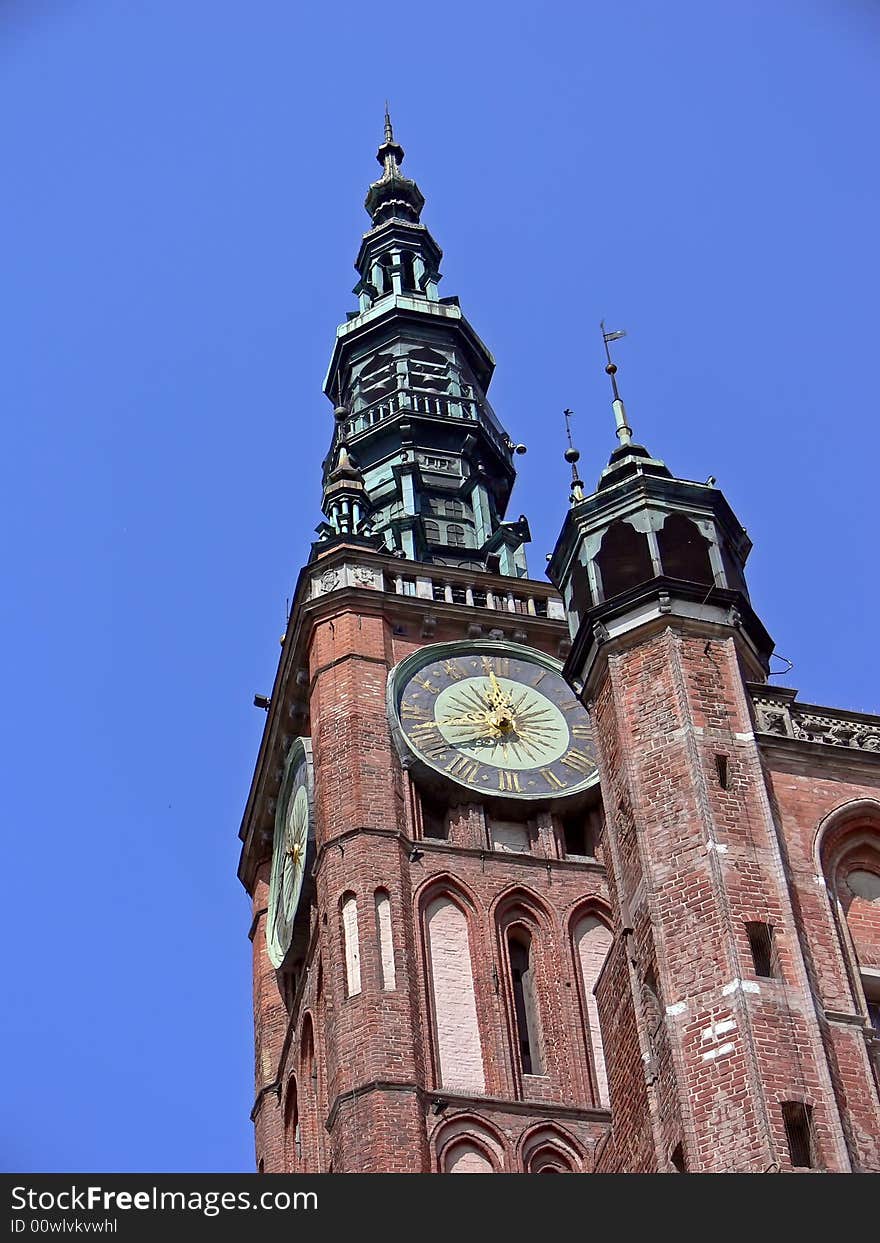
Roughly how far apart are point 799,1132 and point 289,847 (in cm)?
2196

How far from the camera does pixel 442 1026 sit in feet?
129

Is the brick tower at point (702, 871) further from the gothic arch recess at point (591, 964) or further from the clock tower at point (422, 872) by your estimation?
the gothic arch recess at point (591, 964)

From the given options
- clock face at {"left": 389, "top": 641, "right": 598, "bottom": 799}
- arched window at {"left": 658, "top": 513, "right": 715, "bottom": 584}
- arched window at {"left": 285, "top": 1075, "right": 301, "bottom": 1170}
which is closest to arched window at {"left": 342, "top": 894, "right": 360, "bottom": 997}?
clock face at {"left": 389, "top": 641, "right": 598, "bottom": 799}

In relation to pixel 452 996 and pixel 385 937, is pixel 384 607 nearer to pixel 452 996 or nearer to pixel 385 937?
pixel 385 937

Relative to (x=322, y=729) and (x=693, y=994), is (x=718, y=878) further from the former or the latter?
(x=322, y=729)

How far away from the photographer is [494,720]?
143 ft

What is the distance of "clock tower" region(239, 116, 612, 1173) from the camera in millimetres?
38344

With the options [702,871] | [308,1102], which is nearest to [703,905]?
[702,871]

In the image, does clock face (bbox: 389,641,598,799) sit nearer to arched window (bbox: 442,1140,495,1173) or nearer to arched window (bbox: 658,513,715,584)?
arched window (bbox: 442,1140,495,1173)

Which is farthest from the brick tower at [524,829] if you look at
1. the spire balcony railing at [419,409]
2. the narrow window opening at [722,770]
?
the spire balcony railing at [419,409]

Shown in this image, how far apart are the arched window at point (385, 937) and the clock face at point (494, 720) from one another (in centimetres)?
293

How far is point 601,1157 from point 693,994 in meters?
4.25
